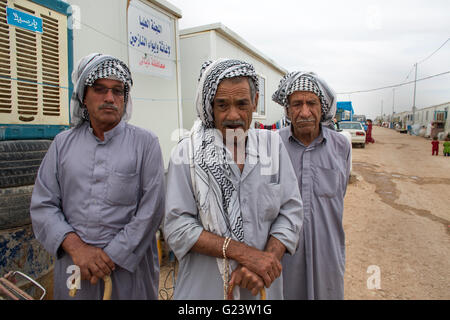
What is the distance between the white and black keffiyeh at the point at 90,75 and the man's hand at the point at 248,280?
131 centimetres

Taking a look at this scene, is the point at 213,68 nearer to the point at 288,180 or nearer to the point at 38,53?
the point at 288,180

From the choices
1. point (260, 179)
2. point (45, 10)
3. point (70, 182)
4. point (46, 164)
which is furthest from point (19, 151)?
point (260, 179)

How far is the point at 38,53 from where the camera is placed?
7.33ft

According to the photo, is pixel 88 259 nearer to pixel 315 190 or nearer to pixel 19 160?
pixel 19 160

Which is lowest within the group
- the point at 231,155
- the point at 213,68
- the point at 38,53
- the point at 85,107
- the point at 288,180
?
the point at 288,180

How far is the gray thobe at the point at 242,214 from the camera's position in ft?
4.39

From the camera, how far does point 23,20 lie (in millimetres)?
2117

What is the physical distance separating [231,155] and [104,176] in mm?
763

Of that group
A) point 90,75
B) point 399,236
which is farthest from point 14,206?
point 399,236

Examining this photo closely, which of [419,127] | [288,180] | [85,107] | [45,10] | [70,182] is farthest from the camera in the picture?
[419,127]

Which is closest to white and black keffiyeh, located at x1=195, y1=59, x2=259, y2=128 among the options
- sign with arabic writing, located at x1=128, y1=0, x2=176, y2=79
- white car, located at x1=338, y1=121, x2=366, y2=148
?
sign with arabic writing, located at x1=128, y1=0, x2=176, y2=79

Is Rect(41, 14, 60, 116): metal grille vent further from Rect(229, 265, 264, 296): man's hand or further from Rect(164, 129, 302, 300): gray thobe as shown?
Rect(229, 265, 264, 296): man's hand

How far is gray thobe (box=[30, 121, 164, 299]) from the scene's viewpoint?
1.65 m

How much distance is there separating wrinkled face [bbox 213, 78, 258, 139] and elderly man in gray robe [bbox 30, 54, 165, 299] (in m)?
0.59
